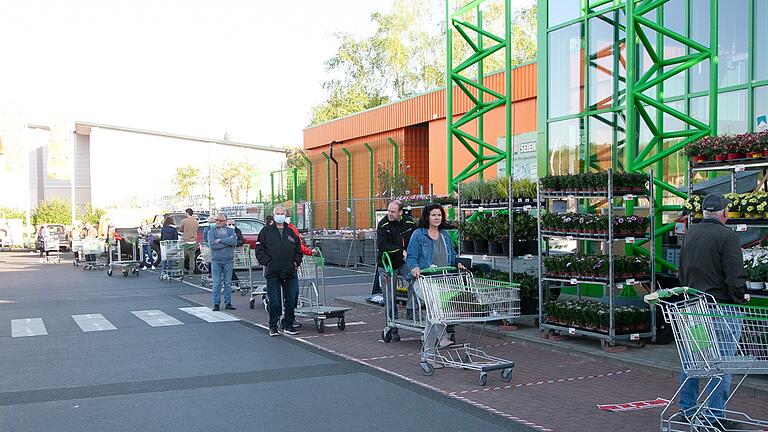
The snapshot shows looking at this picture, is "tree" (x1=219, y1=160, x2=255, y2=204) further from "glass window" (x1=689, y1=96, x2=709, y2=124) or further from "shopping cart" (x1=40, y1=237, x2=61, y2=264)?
"glass window" (x1=689, y1=96, x2=709, y2=124)

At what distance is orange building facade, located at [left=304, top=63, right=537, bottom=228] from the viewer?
2707 cm

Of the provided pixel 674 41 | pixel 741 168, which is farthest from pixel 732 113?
pixel 741 168

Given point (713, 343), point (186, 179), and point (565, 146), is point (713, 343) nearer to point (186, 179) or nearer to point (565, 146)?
point (565, 146)

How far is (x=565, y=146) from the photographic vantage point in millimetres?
17797

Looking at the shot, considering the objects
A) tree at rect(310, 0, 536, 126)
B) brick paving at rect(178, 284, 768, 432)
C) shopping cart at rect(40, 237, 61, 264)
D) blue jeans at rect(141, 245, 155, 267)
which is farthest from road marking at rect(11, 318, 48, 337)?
tree at rect(310, 0, 536, 126)

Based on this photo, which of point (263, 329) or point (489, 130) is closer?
point (263, 329)

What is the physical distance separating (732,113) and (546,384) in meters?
9.44

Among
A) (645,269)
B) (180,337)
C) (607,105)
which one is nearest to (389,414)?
(645,269)

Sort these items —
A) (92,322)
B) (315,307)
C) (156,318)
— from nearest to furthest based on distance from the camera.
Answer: (315,307) → (92,322) → (156,318)

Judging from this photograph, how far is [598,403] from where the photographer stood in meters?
7.86

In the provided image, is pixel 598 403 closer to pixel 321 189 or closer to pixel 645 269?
pixel 645 269

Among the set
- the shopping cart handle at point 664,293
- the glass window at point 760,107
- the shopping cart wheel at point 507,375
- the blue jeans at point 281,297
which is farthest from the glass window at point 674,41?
the shopping cart handle at point 664,293

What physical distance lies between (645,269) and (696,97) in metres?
7.07

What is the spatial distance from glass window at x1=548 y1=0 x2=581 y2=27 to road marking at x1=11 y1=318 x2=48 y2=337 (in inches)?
490
